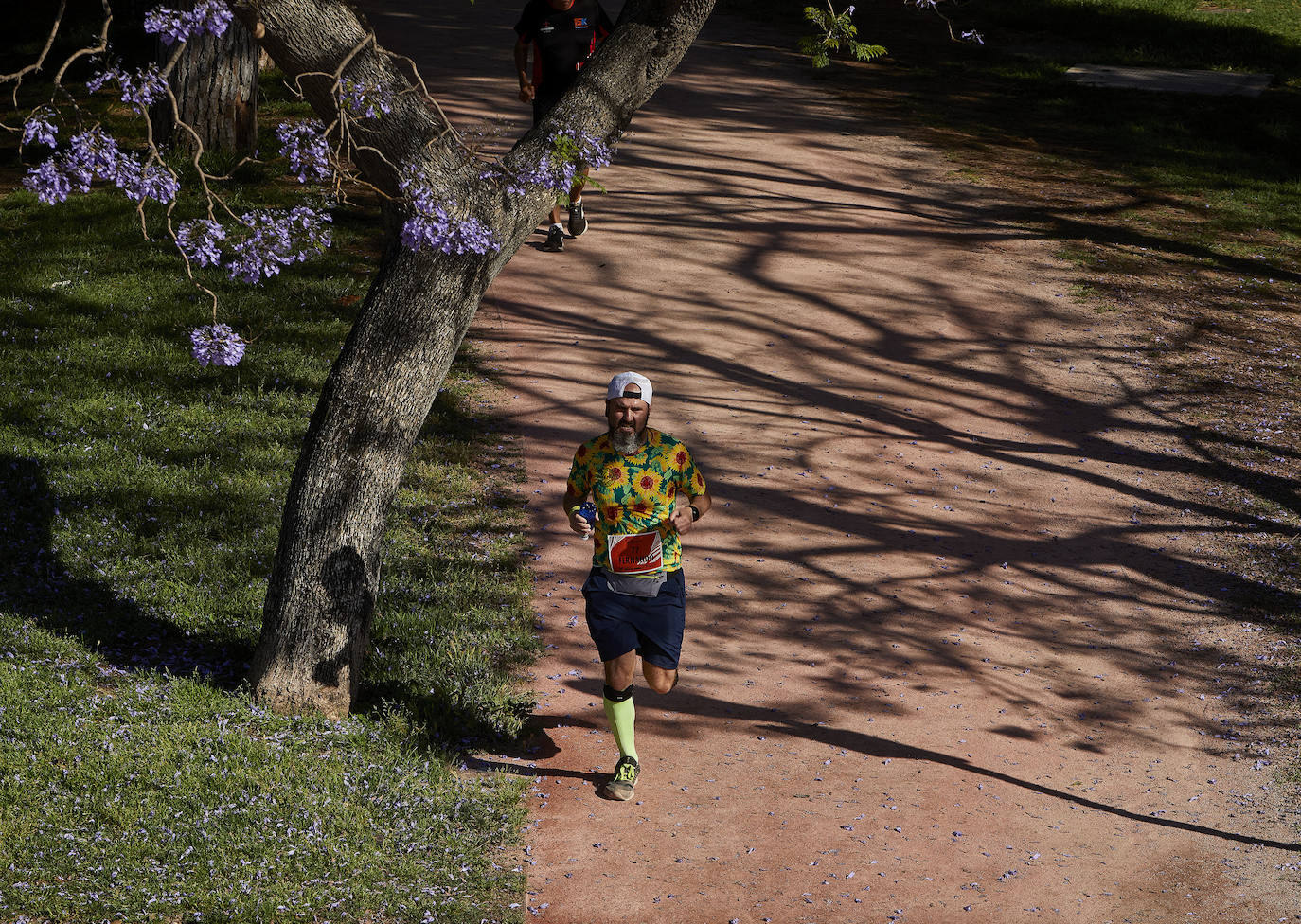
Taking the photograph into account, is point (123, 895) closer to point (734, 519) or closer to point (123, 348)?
point (734, 519)

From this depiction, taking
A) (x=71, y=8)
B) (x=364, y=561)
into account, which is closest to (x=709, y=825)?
(x=364, y=561)

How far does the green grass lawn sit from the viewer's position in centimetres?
477

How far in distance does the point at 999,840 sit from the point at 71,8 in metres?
19.4

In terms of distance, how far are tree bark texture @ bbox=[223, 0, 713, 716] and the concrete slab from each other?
614 inches

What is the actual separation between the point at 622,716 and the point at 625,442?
1.23 m

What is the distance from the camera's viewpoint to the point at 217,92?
499 inches

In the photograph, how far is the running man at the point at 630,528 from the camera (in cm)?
538

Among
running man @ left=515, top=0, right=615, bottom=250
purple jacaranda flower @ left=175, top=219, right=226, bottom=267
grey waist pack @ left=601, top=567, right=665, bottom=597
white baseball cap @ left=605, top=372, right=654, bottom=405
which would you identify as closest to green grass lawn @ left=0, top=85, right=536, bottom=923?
grey waist pack @ left=601, top=567, right=665, bottom=597

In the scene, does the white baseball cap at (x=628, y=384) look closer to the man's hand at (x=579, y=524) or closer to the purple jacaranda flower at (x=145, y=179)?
the man's hand at (x=579, y=524)

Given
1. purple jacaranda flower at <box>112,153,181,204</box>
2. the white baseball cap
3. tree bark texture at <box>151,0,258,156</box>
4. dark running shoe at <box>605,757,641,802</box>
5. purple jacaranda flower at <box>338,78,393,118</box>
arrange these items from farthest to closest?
tree bark texture at <box>151,0,258,156</box> → dark running shoe at <box>605,757,641,802</box> → the white baseball cap → purple jacaranda flower at <box>338,78,393,118</box> → purple jacaranda flower at <box>112,153,181,204</box>

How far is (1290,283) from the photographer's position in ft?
41.3

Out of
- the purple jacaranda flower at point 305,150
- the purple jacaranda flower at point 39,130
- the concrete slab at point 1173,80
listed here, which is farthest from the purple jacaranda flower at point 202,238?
the concrete slab at point 1173,80

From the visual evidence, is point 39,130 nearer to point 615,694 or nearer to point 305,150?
point 305,150

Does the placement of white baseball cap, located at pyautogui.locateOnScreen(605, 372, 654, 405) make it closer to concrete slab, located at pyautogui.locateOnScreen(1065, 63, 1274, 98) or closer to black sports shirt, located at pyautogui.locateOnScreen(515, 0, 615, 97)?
black sports shirt, located at pyautogui.locateOnScreen(515, 0, 615, 97)
